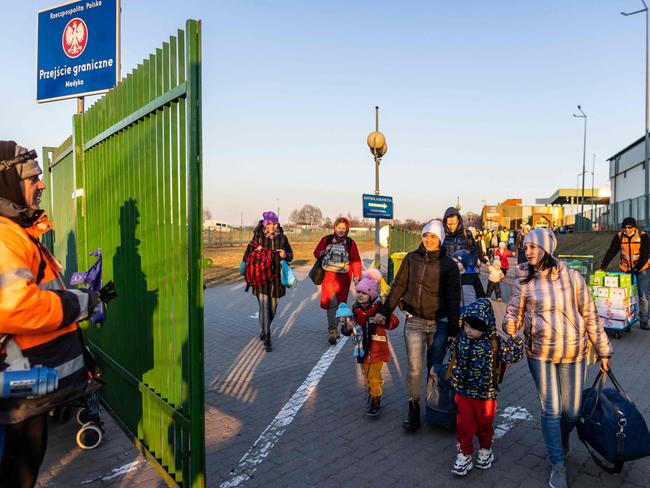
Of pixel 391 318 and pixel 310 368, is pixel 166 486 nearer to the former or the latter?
pixel 391 318

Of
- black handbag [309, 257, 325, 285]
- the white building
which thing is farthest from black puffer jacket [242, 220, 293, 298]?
the white building

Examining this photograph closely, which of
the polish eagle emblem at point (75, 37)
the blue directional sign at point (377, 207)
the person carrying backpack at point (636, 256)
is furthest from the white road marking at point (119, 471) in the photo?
the blue directional sign at point (377, 207)

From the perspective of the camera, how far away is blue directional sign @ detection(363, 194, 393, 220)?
40.3 feet

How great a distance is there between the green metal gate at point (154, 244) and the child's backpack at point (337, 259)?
364 centimetres

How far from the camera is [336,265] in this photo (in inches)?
297

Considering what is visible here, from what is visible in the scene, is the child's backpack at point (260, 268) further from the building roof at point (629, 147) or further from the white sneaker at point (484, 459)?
the building roof at point (629, 147)

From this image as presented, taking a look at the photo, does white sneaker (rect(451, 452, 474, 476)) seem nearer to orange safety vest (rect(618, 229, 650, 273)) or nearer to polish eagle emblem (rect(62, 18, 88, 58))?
polish eagle emblem (rect(62, 18, 88, 58))

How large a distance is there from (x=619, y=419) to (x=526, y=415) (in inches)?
55.1

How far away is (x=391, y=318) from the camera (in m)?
4.76

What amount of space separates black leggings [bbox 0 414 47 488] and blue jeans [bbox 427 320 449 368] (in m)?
3.15

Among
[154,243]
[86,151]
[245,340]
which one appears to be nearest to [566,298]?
[154,243]

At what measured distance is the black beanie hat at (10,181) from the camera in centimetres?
238

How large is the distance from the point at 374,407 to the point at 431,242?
1.64 m

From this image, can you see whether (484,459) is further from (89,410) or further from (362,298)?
(89,410)
